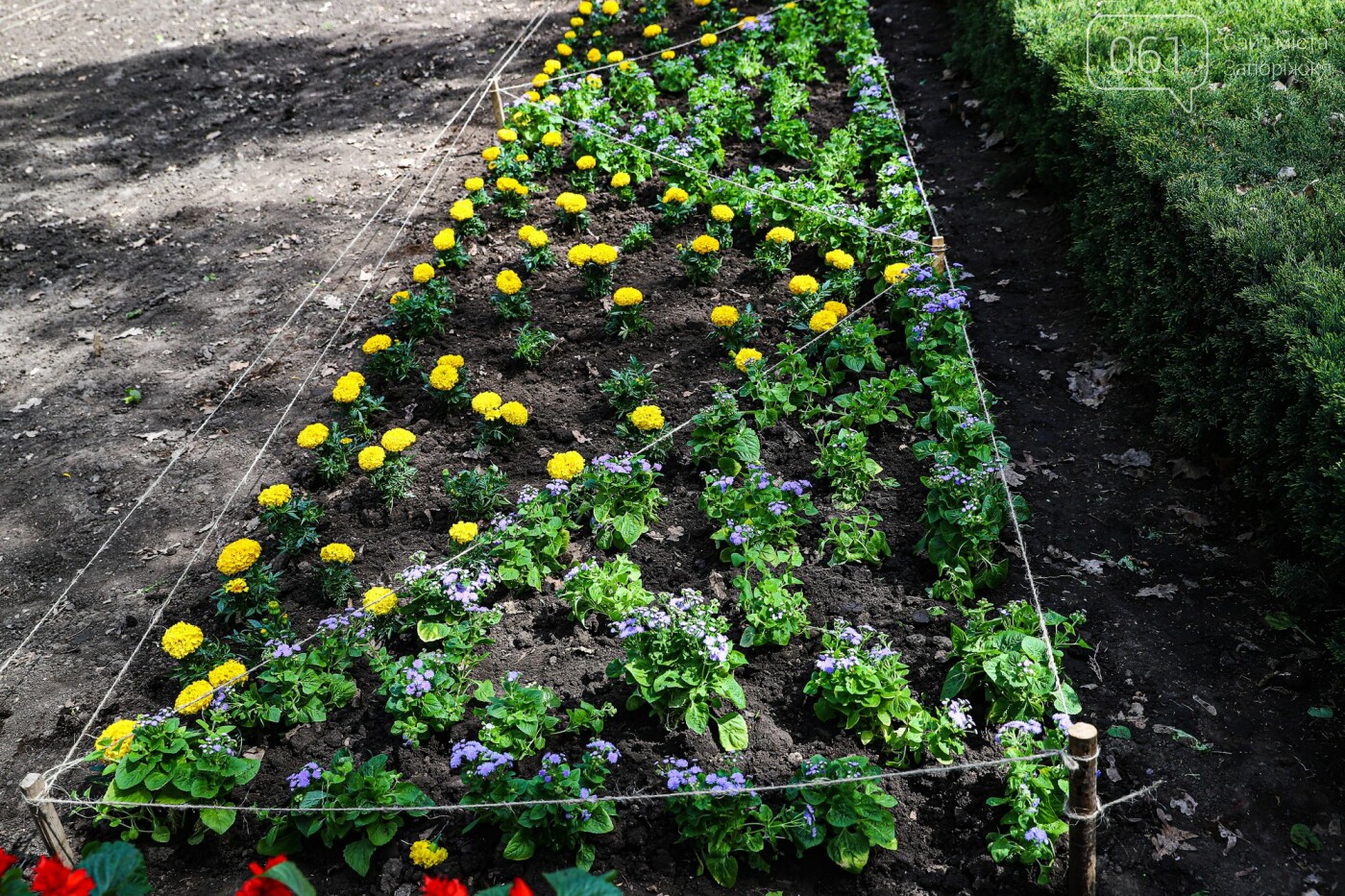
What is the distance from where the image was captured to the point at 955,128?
743 cm

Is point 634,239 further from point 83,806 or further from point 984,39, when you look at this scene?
point 83,806

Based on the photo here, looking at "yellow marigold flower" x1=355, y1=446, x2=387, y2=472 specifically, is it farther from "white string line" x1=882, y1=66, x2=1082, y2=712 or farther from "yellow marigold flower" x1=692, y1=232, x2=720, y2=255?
"white string line" x1=882, y1=66, x2=1082, y2=712

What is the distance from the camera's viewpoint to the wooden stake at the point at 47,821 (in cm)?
287

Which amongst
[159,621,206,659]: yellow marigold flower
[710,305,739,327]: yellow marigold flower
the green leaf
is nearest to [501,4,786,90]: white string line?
[710,305,739,327]: yellow marigold flower

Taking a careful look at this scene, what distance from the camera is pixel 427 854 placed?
3.02m

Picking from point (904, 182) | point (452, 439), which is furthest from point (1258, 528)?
point (452, 439)

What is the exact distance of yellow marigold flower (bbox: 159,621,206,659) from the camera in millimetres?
3604

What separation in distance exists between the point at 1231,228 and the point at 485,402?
3448 mm

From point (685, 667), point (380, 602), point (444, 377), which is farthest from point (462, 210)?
point (685, 667)

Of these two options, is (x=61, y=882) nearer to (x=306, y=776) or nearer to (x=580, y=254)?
(x=306, y=776)

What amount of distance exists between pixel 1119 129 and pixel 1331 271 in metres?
1.64

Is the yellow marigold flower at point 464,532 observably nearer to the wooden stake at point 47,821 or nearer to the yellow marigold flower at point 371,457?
the yellow marigold flower at point 371,457

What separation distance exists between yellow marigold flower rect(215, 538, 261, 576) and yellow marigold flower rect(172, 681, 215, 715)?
1.82 feet

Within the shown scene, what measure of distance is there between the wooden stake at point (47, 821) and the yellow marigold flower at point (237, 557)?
1096mm
